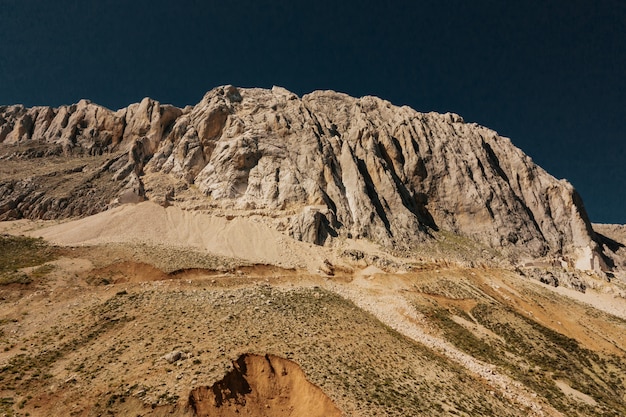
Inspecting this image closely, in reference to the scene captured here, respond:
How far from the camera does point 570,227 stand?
8019 cm

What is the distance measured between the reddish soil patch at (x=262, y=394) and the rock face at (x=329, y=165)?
3644 cm

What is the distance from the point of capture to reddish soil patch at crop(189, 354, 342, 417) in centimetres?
1558

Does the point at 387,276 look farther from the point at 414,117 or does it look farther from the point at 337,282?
Answer: the point at 414,117

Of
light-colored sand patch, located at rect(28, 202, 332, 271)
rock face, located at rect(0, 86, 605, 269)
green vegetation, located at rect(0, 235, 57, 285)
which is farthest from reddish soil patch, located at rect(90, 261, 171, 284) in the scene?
rock face, located at rect(0, 86, 605, 269)

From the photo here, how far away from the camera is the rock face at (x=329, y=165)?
62.2 metres

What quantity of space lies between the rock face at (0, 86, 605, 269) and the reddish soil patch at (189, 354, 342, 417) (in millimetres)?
36435

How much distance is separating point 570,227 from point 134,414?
95735mm

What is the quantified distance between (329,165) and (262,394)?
2174 inches

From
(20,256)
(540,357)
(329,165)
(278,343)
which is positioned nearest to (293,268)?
(278,343)

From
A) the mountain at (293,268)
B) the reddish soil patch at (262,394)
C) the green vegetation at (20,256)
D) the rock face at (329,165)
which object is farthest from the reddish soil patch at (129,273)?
the rock face at (329,165)

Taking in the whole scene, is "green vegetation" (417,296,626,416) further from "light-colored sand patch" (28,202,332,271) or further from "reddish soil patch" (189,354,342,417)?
"light-colored sand patch" (28,202,332,271)

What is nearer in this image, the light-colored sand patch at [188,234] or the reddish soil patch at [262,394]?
the reddish soil patch at [262,394]

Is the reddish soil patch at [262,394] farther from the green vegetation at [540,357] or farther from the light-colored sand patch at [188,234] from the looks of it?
the light-colored sand patch at [188,234]

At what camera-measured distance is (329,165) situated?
6931 cm
